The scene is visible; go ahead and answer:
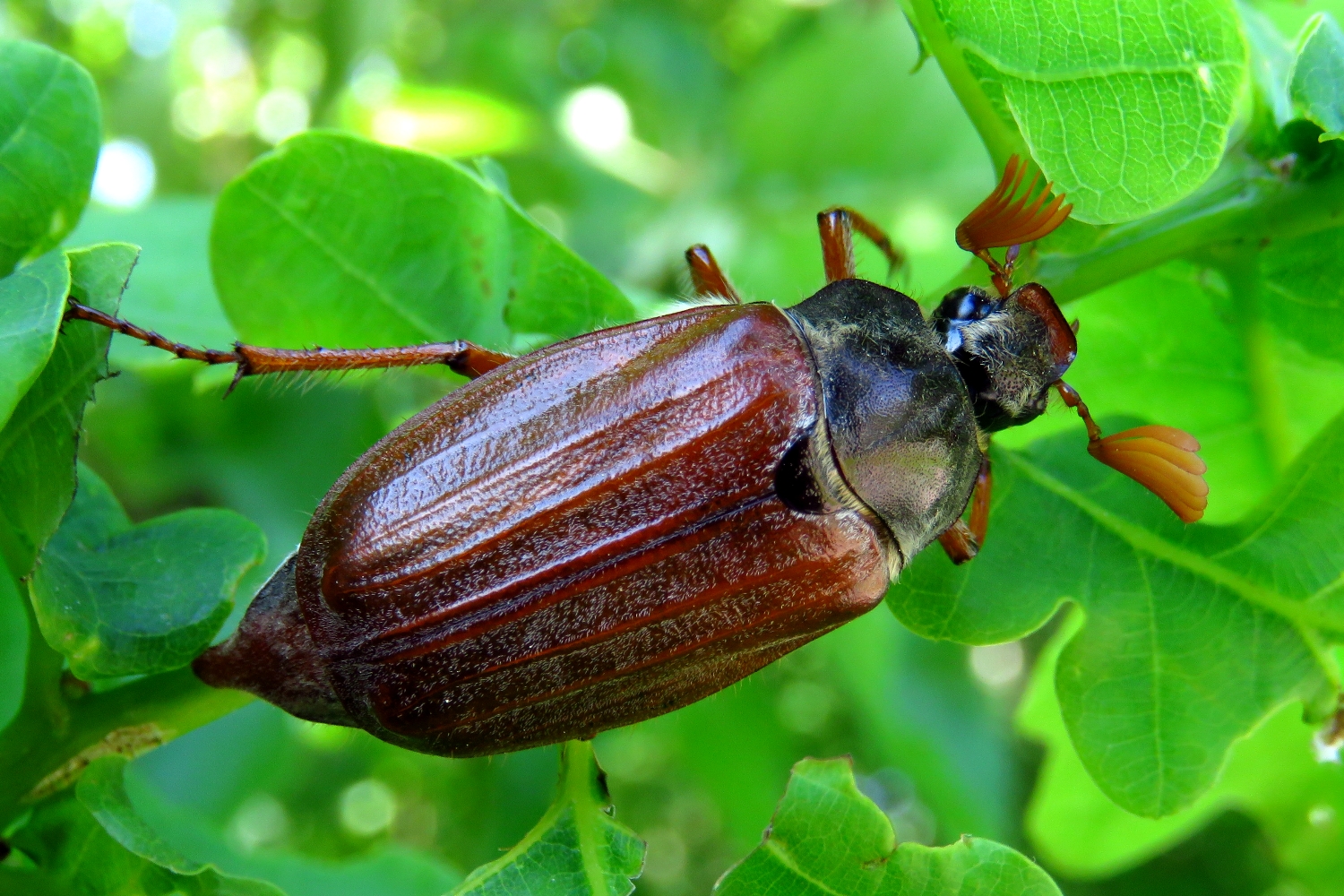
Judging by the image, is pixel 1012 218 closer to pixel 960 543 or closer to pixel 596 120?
pixel 960 543

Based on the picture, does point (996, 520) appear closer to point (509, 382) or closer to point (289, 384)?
point (509, 382)

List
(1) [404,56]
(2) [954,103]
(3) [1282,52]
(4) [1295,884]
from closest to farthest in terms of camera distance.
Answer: (3) [1282,52] → (4) [1295,884] → (2) [954,103] → (1) [404,56]

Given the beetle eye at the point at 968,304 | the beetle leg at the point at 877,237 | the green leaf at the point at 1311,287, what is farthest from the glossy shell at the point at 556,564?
the green leaf at the point at 1311,287

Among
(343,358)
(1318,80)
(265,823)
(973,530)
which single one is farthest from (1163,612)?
(265,823)

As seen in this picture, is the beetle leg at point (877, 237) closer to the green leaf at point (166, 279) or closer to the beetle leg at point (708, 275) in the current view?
the beetle leg at point (708, 275)

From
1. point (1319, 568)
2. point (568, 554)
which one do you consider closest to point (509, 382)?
point (568, 554)

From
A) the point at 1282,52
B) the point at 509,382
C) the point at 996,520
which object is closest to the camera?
the point at 509,382

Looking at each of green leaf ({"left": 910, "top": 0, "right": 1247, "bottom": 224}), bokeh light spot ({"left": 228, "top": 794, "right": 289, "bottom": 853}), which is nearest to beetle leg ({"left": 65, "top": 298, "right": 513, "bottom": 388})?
green leaf ({"left": 910, "top": 0, "right": 1247, "bottom": 224})
